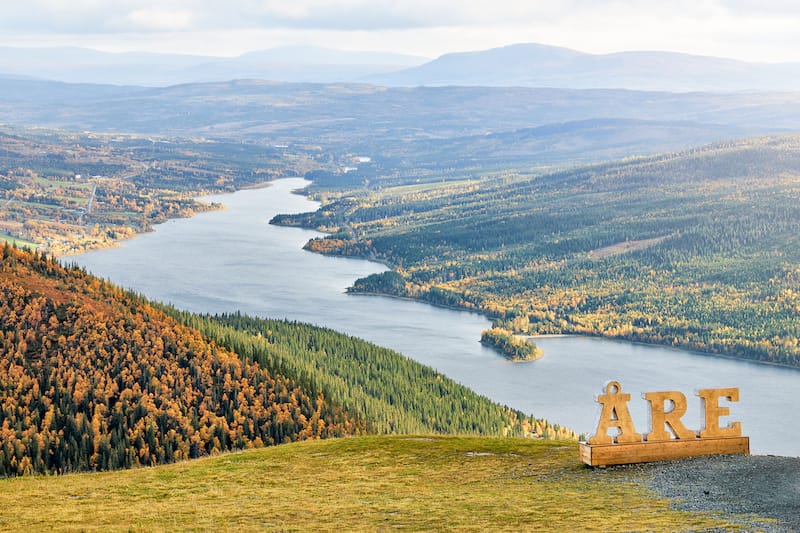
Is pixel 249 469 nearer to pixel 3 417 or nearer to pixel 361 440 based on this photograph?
pixel 361 440

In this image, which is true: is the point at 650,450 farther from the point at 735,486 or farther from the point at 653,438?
the point at 735,486

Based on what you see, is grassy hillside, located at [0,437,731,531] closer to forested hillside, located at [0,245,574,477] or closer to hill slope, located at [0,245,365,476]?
forested hillside, located at [0,245,574,477]

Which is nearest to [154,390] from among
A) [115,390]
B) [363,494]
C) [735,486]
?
[115,390]

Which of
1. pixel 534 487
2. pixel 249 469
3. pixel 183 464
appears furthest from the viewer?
pixel 183 464

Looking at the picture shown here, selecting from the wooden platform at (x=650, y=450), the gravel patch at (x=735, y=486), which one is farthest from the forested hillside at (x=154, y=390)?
the gravel patch at (x=735, y=486)

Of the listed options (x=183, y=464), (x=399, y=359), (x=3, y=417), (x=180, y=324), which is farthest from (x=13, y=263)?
(x=183, y=464)

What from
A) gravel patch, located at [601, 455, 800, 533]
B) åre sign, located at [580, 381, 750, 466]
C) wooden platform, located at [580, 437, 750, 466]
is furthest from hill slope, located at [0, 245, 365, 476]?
gravel patch, located at [601, 455, 800, 533]

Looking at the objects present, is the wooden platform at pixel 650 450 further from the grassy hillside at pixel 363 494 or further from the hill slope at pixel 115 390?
the hill slope at pixel 115 390
